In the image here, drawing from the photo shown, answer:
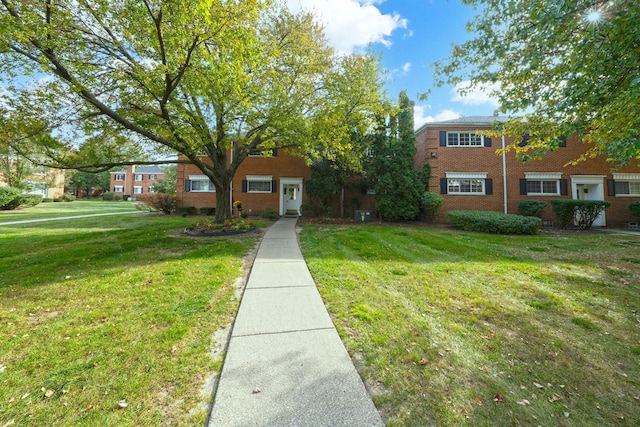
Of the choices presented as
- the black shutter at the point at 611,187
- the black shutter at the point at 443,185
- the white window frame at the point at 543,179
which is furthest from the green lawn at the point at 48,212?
the black shutter at the point at 611,187

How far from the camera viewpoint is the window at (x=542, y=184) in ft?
48.5

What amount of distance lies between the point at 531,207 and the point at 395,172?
7.62 meters

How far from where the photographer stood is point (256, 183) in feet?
58.4

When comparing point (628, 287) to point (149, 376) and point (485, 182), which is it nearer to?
point (149, 376)

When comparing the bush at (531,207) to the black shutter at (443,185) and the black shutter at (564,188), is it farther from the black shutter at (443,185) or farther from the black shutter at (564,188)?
the black shutter at (443,185)

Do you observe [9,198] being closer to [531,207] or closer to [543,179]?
[531,207]

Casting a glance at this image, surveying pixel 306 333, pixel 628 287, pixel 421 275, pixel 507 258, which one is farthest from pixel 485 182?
pixel 306 333

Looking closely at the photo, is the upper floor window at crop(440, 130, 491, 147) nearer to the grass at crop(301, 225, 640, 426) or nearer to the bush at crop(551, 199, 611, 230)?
the bush at crop(551, 199, 611, 230)

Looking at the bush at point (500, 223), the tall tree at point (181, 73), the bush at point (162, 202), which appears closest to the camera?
the tall tree at point (181, 73)

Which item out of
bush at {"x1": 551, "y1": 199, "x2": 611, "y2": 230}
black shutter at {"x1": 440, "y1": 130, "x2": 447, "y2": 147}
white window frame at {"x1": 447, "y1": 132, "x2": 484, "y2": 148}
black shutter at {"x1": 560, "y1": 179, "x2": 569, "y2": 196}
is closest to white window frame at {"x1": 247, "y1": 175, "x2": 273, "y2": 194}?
black shutter at {"x1": 440, "y1": 130, "x2": 447, "y2": 147}

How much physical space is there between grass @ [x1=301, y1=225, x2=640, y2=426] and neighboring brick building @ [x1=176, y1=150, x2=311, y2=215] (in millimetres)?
11873

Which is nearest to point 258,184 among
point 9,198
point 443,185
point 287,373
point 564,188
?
point 443,185

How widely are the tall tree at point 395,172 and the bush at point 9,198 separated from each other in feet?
85.9

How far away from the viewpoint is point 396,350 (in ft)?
8.82
